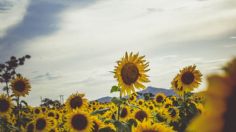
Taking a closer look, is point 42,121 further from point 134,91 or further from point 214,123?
point 214,123

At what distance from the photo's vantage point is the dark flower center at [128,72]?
8.45 m

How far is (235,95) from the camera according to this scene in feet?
4.18

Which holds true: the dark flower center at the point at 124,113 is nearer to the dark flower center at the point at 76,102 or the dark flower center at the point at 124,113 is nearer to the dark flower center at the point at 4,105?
the dark flower center at the point at 76,102

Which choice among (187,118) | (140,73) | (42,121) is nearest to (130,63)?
(140,73)

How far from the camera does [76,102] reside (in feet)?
41.6

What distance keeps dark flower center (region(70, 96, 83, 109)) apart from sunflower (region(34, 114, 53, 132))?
1124 millimetres

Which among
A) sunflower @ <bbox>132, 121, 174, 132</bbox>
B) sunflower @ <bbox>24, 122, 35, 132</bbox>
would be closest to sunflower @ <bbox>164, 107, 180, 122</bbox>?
sunflower @ <bbox>24, 122, 35, 132</bbox>

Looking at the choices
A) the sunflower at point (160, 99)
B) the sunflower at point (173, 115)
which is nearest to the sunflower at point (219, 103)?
the sunflower at point (173, 115)

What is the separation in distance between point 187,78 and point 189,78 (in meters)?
0.09

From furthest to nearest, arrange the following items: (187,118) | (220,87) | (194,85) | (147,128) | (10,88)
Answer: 1. (10,88)
2. (194,85)
3. (187,118)
4. (147,128)
5. (220,87)

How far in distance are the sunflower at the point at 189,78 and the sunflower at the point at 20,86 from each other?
6.11 meters

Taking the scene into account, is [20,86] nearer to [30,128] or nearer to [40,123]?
[40,123]

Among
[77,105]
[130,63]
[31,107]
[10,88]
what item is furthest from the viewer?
[31,107]

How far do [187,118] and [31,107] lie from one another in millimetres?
12885
